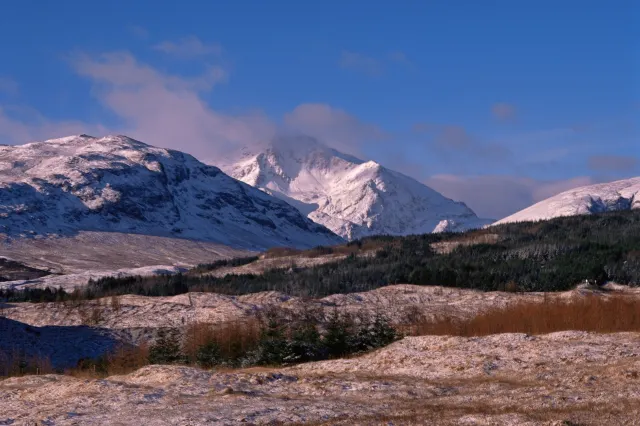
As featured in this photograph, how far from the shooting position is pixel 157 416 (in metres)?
15.8

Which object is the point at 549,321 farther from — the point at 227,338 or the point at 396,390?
the point at 396,390

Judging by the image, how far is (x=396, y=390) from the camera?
1833 centimetres

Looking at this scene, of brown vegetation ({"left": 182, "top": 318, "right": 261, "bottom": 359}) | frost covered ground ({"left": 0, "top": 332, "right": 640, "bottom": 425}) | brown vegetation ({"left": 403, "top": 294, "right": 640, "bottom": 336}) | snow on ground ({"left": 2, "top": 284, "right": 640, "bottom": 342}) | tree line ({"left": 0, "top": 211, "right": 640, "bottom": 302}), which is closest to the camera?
frost covered ground ({"left": 0, "top": 332, "right": 640, "bottom": 425})

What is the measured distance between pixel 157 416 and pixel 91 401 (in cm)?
266

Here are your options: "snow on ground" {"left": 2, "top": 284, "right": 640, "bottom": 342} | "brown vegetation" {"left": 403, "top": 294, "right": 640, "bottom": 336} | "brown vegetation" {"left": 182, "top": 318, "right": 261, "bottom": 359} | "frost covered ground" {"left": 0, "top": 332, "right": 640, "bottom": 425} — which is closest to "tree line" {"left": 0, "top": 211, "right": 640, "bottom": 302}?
"snow on ground" {"left": 2, "top": 284, "right": 640, "bottom": 342}

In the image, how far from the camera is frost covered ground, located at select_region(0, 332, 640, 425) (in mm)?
15211

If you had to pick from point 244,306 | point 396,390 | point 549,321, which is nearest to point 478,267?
point 244,306

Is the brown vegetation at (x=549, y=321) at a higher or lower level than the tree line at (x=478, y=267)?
lower

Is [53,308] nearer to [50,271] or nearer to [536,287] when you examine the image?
[536,287]

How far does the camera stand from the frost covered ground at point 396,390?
15.2 metres

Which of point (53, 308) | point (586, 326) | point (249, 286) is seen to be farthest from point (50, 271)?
point (586, 326)

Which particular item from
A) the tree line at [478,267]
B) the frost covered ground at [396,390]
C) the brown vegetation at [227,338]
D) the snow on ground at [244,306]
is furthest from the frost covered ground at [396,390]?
the tree line at [478,267]

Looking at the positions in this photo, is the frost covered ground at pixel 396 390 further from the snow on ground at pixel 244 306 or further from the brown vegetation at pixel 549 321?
the snow on ground at pixel 244 306

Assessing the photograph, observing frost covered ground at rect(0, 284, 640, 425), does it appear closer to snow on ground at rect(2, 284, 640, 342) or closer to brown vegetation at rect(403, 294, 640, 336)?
brown vegetation at rect(403, 294, 640, 336)
